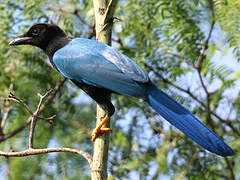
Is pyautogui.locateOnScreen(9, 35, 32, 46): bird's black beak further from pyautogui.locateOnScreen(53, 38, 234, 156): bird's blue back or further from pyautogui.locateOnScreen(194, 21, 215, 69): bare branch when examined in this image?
pyautogui.locateOnScreen(194, 21, 215, 69): bare branch

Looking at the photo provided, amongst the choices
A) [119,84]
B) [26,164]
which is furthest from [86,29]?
[26,164]

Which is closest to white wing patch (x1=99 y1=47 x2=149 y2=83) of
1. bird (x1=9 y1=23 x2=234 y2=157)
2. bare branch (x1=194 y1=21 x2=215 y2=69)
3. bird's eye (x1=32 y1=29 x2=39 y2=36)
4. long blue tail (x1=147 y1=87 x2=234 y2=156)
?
bird (x1=9 y1=23 x2=234 y2=157)

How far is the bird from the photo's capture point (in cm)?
331

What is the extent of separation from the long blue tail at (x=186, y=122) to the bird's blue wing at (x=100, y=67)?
14 cm

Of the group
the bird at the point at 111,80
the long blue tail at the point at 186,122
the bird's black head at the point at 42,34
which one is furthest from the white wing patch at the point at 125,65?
the bird's black head at the point at 42,34

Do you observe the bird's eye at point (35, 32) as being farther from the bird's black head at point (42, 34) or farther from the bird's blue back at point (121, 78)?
the bird's blue back at point (121, 78)

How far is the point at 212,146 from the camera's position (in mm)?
3141

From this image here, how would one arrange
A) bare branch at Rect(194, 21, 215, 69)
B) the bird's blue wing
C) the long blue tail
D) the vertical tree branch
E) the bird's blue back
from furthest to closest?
bare branch at Rect(194, 21, 215, 69) < the bird's blue wing < the bird's blue back < the long blue tail < the vertical tree branch

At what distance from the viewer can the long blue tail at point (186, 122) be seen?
3.12 metres

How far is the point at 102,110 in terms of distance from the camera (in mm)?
3428

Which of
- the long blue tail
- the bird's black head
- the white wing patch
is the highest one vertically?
the bird's black head

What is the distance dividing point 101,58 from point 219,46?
1425 mm

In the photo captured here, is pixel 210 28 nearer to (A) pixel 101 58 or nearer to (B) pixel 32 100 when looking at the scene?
(A) pixel 101 58

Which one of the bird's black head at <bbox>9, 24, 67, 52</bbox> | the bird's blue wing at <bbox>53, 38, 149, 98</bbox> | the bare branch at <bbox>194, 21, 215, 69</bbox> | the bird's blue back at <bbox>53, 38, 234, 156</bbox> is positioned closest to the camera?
the bird's blue back at <bbox>53, 38, 234, 156</bbox>
